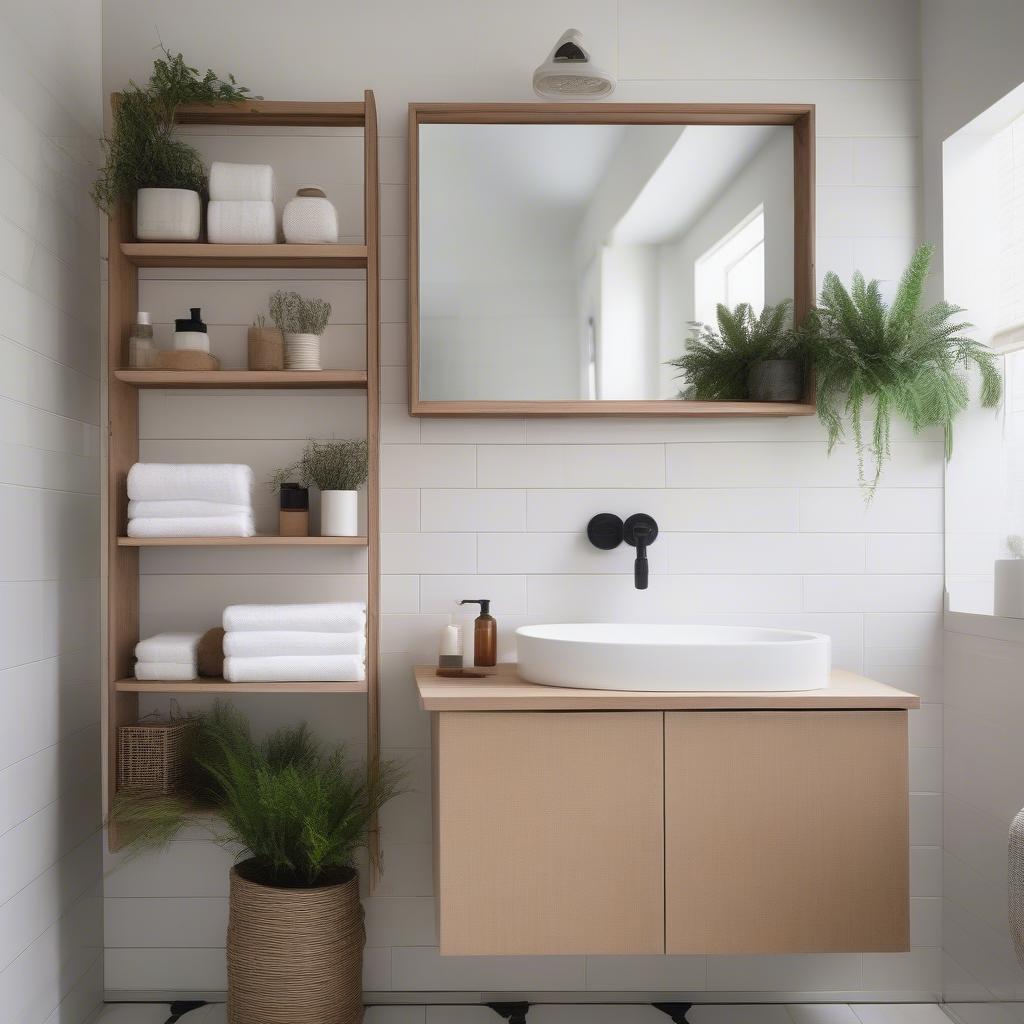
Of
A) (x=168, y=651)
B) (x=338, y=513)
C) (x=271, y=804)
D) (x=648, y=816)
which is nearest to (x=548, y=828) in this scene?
(x=648, y=816)

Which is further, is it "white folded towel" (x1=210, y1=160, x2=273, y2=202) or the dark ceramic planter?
the dark ceramic planter

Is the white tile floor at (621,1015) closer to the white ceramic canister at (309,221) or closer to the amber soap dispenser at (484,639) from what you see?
the amber soap dispenser at (484,639)

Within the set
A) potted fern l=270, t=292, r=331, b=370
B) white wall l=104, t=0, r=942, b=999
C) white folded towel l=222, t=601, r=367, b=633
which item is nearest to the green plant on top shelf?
potted fern l=270, t=292, r=331, b=370

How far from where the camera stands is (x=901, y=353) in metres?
2.39

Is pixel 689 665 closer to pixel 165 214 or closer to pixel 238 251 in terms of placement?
pixel 238 251

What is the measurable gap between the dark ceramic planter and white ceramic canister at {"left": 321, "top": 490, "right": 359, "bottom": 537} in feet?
3.33

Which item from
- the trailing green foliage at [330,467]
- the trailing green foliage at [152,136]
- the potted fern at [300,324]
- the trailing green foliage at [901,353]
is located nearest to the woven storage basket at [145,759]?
the trailing green foliage at [330,467]

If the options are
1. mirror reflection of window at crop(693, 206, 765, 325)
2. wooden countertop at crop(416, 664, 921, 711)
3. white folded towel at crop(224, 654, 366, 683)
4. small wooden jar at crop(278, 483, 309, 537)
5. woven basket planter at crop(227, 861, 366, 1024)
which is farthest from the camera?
mirror reflection of window at crop(693, 206, 765, 325)

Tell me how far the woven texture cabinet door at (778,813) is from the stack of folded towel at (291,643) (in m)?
0.75

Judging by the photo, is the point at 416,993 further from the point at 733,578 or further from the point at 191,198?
the point at 191,198

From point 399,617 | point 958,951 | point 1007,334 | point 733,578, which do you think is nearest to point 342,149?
point 399,617

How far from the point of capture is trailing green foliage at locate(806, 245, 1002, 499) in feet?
7.86

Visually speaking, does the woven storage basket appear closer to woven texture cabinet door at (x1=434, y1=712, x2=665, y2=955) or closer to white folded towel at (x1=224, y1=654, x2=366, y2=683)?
white folded towel at (x1=224, y1=654, x2=366, y2=683)

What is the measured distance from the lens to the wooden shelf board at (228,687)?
232 centimetres
